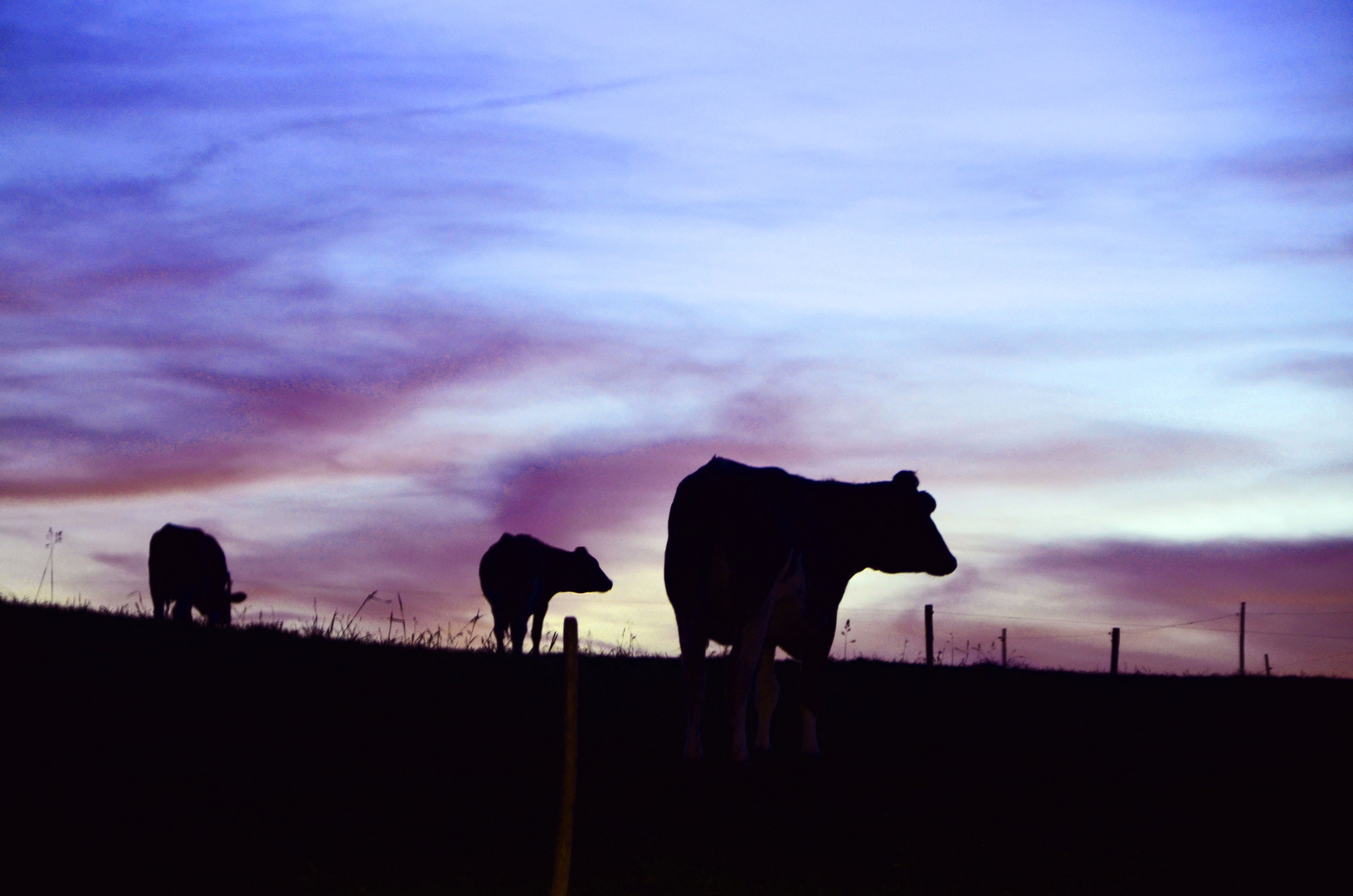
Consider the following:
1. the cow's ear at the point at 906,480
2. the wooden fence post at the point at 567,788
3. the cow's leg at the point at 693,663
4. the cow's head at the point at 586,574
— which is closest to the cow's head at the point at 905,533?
the cow's ear at the point at 906,480

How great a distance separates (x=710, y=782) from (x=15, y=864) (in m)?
6.28

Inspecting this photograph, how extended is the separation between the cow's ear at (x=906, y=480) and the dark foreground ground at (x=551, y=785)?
123 inches

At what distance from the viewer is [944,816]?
12.8m

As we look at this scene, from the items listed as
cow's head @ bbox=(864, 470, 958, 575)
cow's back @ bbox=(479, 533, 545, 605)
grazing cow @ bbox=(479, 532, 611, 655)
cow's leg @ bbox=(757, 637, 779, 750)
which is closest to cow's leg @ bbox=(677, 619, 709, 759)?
cow's leg @ bbox=(757, 637, 779, 750)

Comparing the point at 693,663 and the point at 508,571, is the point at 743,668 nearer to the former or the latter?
the point at 693,663

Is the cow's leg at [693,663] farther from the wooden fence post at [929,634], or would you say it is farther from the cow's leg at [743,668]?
the wooden fence post at [929,634]

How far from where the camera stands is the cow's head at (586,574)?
125ft

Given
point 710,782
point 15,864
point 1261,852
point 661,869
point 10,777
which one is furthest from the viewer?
point 710,782

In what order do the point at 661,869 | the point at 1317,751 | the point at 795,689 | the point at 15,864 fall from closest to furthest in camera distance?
the point at 15,864 → the point at 661,869 → the point at 1317,751 → the point at 795,689

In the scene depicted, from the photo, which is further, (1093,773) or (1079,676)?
(1079,676)

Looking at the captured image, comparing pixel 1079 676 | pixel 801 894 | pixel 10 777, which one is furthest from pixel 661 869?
pixel 1079 676

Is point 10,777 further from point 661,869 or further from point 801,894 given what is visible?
point 801,894

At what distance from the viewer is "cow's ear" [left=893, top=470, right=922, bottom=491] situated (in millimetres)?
18953

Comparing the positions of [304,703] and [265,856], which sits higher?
[304,703]
